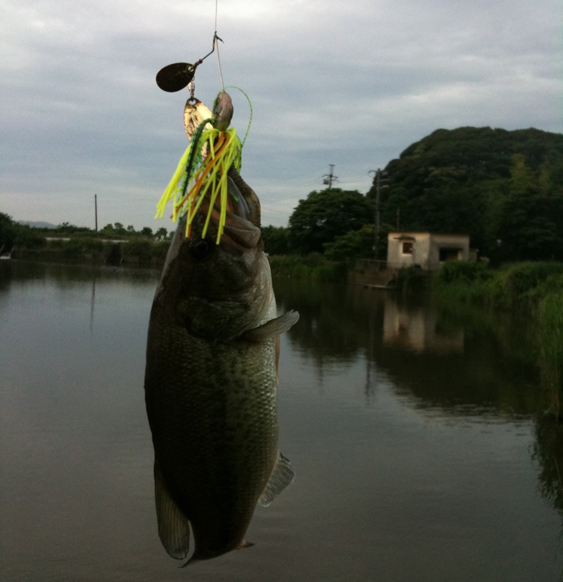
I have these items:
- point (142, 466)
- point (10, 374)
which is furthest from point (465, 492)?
point (10, 374)

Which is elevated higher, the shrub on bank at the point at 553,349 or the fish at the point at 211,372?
the fish at the point at 211,372

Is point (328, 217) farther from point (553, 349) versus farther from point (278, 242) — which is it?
point (553, 349)

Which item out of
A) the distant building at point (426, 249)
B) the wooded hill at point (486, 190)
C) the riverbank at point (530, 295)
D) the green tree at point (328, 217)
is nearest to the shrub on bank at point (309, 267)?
the green tree at point (328, 217)

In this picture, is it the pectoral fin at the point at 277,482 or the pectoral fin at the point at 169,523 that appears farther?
the pectoral fin at the point at 277,482

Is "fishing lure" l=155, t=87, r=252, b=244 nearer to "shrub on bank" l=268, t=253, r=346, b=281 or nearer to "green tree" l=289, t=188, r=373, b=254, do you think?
"shrub on bank" l=268, t=253, r=346, b=281

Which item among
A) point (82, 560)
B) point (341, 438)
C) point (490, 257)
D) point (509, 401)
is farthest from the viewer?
point (490, 257)

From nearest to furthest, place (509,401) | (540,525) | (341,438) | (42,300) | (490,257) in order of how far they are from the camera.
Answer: (540,525) < (341,438) < (509,401) < (42,300) < (490,257)

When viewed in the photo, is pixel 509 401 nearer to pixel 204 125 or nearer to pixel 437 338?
pixel 437 338

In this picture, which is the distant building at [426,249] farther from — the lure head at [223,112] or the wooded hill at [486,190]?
the lure head at [223,112]

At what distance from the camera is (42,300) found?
40.1 m

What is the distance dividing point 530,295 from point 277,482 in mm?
33482

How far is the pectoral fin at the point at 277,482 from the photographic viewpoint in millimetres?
1827

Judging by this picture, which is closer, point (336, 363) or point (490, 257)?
point (336, 363)

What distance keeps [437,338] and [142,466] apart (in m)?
18.0
